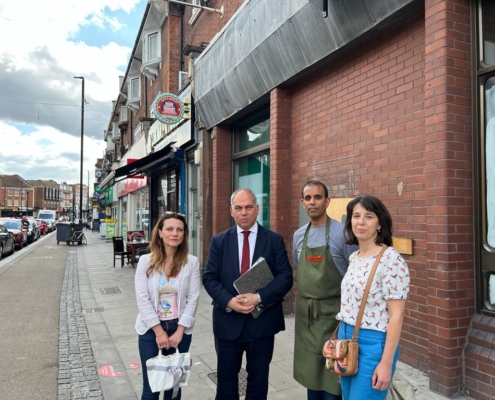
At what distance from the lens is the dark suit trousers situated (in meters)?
2.82

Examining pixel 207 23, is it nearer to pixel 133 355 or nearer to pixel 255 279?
pixel 133 355

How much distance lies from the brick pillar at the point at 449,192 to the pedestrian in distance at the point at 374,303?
136 cm

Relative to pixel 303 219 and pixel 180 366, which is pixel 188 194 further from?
pixel 180 366

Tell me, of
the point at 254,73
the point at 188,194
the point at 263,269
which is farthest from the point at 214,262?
the point at 188,194

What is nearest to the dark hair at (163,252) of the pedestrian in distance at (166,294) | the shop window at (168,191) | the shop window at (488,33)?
the pedestrian in distance at (166,294)

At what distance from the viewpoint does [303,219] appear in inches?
235

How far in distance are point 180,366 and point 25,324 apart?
15.9ft

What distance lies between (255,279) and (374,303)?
2.93 feet

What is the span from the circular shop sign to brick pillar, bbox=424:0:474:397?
25.7ft

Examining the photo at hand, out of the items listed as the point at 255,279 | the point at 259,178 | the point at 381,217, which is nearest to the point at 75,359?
the point at 255,279

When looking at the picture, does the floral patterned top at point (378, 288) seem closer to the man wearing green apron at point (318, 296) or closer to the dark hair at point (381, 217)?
the dark hair at point (381, 217)

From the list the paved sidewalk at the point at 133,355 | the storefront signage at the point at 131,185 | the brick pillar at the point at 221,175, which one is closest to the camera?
the paved sidewalk at the point at 133,355

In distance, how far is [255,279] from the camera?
2740 millimetres

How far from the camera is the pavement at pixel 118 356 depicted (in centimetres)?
373
